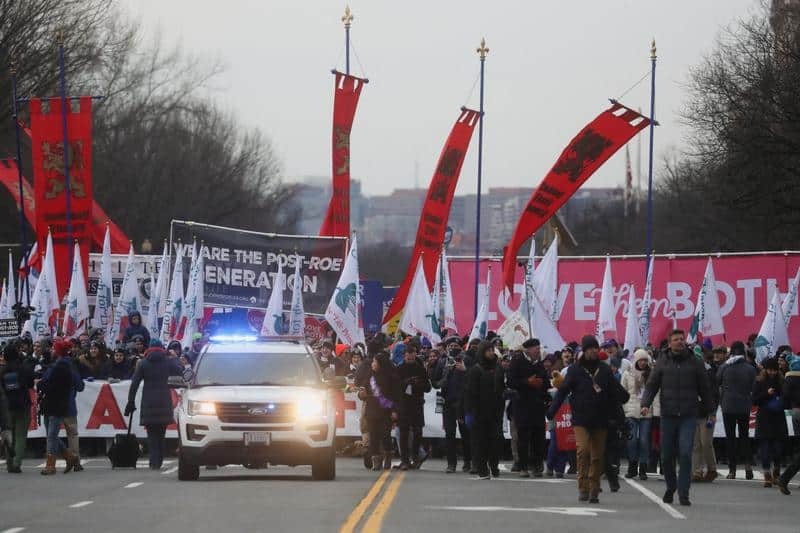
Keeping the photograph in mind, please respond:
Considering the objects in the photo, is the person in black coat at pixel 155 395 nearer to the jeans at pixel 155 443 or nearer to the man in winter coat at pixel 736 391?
the jeans at pixel 155 443

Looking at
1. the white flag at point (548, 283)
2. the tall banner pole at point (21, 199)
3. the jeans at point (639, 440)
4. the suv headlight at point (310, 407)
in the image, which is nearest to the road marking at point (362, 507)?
the suv headlight at point (310, 407)

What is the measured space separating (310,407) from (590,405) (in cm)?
387

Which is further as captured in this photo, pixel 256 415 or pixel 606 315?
pixel 606 315

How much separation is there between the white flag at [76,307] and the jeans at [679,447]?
64.2 ft

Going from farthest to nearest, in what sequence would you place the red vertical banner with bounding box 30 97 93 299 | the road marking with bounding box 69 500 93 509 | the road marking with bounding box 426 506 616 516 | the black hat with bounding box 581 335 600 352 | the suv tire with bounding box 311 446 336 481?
the red vertical banner with bounding box 30 97 93 299, the suv tire with bounding box 311 446 336 481, the black hat with bounding box 581 335 600 352, the road marking with bounding box 69 500 93 509, the road marking with bounding box 426 506 616 516

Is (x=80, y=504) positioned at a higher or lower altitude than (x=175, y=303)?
lower

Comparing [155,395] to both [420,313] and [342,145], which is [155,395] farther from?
[342,145]

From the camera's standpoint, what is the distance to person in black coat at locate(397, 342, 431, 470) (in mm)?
27000

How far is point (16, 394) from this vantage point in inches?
1069

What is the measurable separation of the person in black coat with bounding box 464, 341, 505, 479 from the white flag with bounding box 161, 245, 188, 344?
13926mm

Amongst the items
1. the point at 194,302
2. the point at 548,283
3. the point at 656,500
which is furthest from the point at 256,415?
the point at 548,283

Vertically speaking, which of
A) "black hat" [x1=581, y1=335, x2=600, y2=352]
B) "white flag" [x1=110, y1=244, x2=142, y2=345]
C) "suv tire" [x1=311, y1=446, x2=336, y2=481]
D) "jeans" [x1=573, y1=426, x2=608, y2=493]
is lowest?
"suv tire" [x1=311, y1=446, x2=336, y2=481]

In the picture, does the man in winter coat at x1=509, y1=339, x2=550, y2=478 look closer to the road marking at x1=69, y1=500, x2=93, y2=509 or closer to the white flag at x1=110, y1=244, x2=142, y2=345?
the road marking at x1=69, y1=500, x2=93, y2=509

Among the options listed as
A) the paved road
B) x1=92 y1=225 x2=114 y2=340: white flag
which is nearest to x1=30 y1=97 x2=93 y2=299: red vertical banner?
x1=92 y1=225 x2=114 y2=340: white flag
